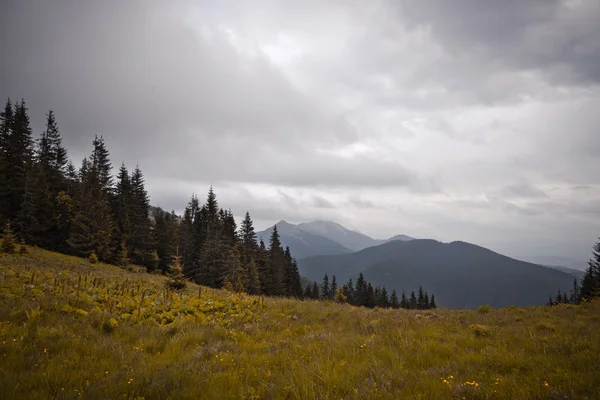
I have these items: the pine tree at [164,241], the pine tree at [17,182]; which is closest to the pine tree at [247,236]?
the pine tree at [164,241]

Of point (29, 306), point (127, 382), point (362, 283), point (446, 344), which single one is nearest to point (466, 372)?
point (446, 344)

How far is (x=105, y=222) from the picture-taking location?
1517 inches

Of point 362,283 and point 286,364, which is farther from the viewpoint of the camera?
point 362,283

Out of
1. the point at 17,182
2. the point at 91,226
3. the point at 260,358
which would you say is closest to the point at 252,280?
the point at 91,226

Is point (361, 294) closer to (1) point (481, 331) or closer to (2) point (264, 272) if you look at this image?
(2) point (264, 272)

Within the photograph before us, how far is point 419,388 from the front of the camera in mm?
4027

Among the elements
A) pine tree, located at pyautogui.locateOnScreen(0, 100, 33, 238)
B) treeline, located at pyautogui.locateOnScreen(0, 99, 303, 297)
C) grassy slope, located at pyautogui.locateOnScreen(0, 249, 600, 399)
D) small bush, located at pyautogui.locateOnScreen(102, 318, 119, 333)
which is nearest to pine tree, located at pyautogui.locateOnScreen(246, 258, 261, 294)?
treeline, located at pyautogui.locateOnScreen(0, 99, 303, 297)

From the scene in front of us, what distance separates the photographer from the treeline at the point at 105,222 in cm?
3569

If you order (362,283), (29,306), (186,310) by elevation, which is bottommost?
(362,283)

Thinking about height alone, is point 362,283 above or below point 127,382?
below

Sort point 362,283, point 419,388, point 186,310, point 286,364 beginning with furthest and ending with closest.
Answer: point 362,283 → point 186,310 → point 286,364 → point 419,388

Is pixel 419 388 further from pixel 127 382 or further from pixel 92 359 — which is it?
pixel 92 359

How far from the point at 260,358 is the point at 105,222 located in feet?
139

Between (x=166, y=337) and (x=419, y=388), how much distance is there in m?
5.59
